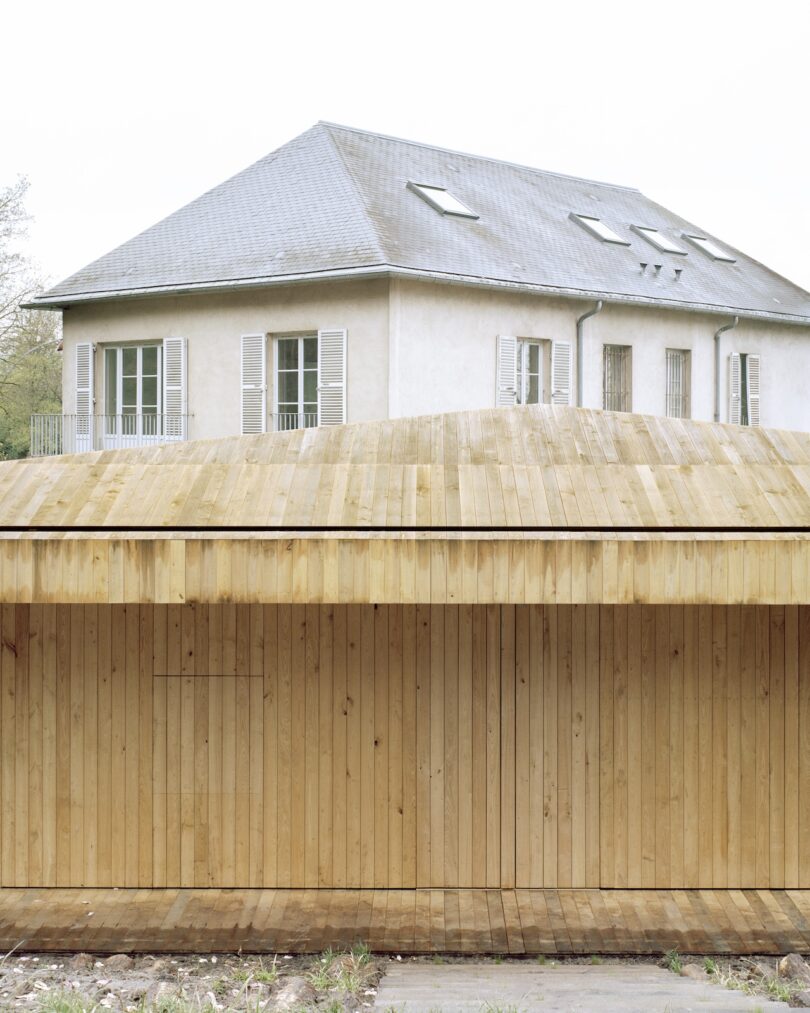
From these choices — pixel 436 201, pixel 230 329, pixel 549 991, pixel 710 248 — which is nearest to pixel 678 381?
pixel 710 248

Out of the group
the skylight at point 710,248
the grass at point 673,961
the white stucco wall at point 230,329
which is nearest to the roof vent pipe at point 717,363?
the skylight at point 710,248

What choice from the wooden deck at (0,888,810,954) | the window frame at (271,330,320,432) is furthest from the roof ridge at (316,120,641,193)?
the wooden deck at (0,888,810,954)

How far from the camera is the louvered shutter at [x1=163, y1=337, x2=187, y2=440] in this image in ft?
61.4

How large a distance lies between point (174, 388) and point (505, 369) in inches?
193

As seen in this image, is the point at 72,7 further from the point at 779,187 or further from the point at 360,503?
the point at 360,503

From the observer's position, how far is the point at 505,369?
60.7 ft

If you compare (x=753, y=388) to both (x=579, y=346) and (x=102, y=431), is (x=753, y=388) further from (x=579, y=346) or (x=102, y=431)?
(x=102, y=431)

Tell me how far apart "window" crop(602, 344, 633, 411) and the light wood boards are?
14961 millimetres

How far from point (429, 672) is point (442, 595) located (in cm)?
108

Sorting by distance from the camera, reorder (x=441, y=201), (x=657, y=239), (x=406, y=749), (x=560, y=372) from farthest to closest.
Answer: (x=657, y=239) → (x=441, y=201) → (x=560, y=372) → (x=406, y=749)

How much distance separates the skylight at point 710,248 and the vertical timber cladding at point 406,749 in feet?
63.4

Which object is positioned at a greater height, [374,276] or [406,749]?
[374,276]

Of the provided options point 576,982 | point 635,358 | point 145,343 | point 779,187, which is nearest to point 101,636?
point 576,982

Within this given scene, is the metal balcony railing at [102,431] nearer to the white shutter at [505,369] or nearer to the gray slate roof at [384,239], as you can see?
the gray slate roof at [384,239]
